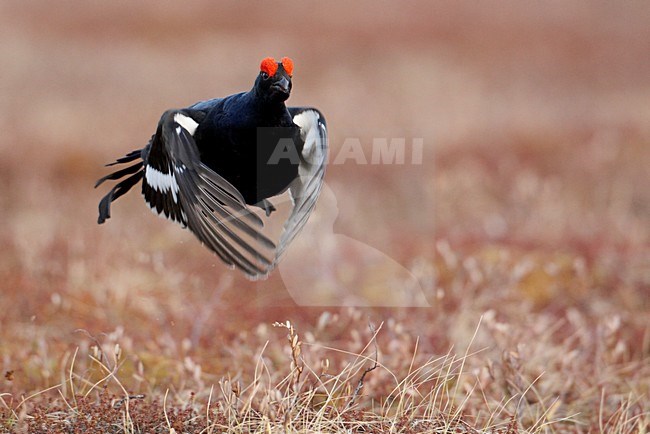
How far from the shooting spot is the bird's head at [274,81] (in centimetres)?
336

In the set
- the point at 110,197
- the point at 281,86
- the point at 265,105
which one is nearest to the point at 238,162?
the point at 265,105

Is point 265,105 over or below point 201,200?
over

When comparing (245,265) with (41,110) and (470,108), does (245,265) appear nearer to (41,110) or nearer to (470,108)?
(41,110)

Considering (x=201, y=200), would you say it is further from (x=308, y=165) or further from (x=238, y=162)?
(x=308, y=165)

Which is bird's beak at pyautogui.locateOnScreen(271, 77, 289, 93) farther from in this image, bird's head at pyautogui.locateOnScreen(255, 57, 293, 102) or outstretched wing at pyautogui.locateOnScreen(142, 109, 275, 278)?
outstretched wing at pyautogui.locateOnScreen(142, 109, 275, 278)

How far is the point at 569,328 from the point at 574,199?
11.1 feet

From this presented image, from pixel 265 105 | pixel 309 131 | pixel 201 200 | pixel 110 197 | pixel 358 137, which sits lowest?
pixel 358 137

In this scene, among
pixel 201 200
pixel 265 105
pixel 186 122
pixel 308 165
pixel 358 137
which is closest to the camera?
pixel 201 200

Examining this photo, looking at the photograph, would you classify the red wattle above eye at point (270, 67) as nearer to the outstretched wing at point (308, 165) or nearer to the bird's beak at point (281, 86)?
the bird's beak at point (281, 86)

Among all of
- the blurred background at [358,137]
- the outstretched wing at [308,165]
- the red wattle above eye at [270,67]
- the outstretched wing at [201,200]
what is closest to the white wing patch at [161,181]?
the outstretched wing at [201,200]

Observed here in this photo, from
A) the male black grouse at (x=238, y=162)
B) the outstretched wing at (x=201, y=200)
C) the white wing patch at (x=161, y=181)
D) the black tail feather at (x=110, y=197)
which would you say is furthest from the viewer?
the black tail feather at (x=110, y=197)

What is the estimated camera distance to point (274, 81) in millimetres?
3363

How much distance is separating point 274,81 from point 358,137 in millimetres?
6364

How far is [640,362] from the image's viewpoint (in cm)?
426
